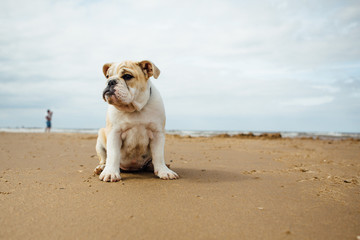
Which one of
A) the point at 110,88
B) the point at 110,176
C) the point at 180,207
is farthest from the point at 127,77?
the point at 180,207

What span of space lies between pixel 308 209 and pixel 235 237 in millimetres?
942

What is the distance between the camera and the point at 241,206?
2.42 m

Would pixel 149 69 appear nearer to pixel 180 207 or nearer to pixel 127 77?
pixel 127 77

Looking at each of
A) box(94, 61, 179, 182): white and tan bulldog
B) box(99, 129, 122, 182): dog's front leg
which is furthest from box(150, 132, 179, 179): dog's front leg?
box(99, 129, 122, 182): dog's front leg

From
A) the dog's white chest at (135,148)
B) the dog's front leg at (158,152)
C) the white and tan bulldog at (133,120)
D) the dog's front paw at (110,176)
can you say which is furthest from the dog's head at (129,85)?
the dog's front paw at (110,176)

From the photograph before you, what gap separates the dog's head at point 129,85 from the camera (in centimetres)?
342

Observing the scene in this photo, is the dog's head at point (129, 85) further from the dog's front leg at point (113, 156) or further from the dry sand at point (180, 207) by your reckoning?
the dry sand at point (180, 207)

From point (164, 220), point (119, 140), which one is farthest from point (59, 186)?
point (164, 220)

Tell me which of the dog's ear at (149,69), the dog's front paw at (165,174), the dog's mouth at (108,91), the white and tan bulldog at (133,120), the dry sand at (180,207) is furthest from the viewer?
the dog's ear at (149,69)

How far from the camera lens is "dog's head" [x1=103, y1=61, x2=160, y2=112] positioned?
3416 mm

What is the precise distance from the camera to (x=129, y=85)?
141 inches

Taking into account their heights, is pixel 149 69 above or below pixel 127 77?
above

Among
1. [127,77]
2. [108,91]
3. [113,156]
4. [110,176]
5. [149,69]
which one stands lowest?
[110,176]

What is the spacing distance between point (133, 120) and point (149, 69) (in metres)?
0.75
